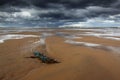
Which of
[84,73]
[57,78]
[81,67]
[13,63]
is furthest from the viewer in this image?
[13,63]

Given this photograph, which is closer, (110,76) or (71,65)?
(110,76)

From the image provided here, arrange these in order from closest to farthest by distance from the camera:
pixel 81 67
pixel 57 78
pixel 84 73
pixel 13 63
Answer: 1. pixel 57 78
2. pixel 84 73
3. pixel 81 67
4. pixel 13 63

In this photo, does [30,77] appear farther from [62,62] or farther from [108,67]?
[108,67]

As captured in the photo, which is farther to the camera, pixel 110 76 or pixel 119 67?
pixel 119 67

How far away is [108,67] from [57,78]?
330 cm

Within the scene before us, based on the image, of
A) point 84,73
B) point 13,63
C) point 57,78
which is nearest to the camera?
point 57,78

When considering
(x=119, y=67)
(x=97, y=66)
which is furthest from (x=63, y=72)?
(x=119, y=67)

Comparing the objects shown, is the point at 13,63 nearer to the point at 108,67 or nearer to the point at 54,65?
the point at 54,65

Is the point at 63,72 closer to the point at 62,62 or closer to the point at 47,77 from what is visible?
the point at 47,77

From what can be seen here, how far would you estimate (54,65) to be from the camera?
364 inches

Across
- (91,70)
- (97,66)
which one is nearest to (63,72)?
(91,70)

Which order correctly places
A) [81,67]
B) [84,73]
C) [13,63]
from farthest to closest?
[13,63] → [81,67] → [84,73]

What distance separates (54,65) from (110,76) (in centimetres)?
329

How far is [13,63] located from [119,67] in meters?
6.47
